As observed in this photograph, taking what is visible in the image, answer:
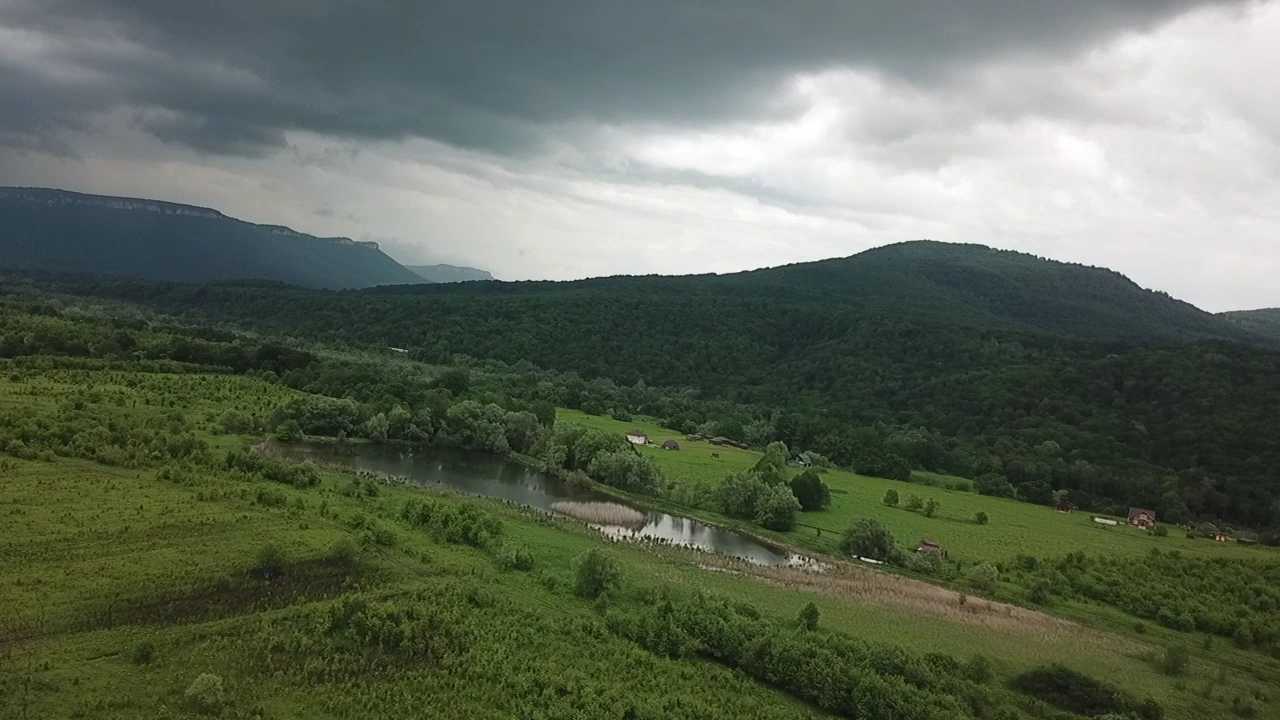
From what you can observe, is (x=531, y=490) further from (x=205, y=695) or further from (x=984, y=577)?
(x=205, y=695)

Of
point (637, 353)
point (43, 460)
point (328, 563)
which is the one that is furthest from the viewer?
point (637, 353)

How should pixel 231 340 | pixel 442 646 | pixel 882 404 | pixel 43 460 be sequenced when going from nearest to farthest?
1. pixel 442 646
2. pixel 43 460
3. pixel 231 340
4. pixel 882 404

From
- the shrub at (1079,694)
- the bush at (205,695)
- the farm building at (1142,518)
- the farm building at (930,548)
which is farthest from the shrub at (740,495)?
the bush at (205,695)

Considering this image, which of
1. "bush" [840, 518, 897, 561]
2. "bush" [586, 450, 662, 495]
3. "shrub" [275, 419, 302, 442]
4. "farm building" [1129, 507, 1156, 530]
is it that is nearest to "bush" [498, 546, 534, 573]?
"bush" [840, 518, 897, 561]

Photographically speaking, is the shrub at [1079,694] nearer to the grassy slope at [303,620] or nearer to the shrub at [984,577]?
the grassy slope at [303,620]

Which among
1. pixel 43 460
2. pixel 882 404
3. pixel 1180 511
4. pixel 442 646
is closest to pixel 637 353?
pixel 882 404

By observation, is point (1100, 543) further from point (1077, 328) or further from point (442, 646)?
point (1077, 328)

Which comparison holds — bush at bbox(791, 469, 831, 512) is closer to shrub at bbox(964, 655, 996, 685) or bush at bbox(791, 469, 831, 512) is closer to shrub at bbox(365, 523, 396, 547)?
shrub at bbox(964, 655, 996, 685)

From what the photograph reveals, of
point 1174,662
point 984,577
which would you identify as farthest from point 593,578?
point 1174,662
